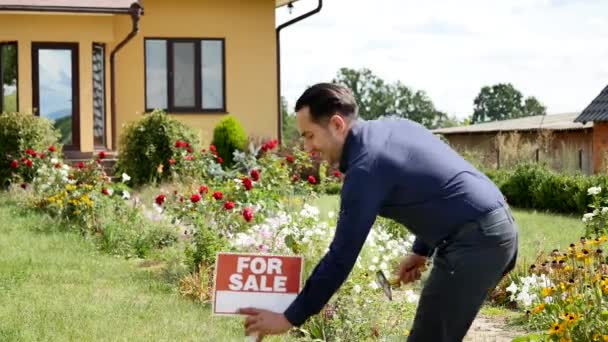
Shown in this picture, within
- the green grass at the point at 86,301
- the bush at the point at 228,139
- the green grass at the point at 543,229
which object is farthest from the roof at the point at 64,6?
the green grass at the point at 86,301

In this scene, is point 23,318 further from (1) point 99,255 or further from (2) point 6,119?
(2) point 6,119

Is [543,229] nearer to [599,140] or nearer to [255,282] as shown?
[255,282]

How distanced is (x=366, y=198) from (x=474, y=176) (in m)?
0.51

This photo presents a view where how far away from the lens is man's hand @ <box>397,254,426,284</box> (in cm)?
448

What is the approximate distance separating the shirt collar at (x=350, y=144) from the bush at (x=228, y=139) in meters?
17.8

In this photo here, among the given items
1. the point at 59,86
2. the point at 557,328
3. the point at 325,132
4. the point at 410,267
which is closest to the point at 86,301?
the point at 557,328

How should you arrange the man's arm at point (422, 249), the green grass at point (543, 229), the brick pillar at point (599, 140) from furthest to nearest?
the brick pillar at point (599, 140) < the green grass at point (543, 229) < the man's arm at point (422, 249)

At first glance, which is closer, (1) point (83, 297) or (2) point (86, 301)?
(2) point (86, 301)

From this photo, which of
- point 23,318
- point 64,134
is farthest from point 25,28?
point 23,318

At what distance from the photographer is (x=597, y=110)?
27.6m

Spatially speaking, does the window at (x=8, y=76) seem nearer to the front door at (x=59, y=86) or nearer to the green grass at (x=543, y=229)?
the front door at (x=59, y=86)

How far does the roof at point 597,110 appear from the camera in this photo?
27.1 metres

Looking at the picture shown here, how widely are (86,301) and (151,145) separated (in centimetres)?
999

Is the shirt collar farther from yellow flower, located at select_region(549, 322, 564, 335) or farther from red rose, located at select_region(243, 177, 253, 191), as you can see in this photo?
red rose, located at select_region(243, 177, 253, 191)
